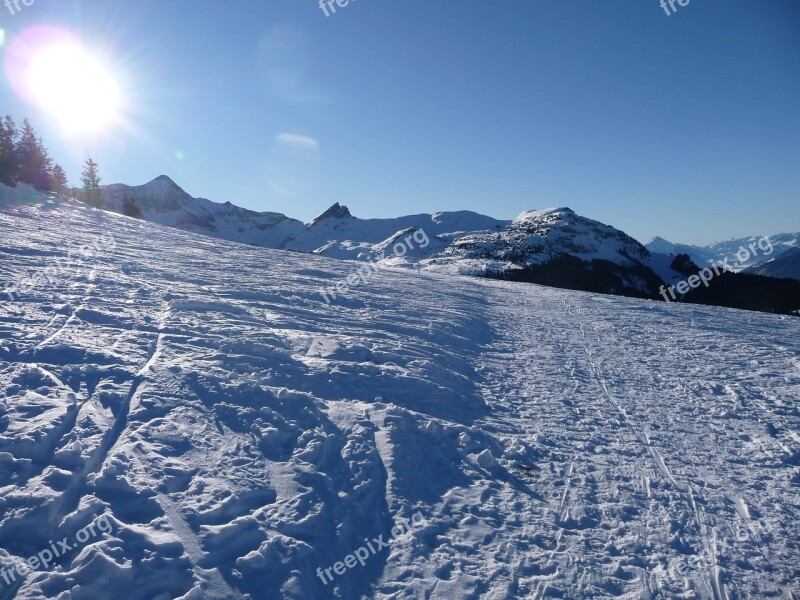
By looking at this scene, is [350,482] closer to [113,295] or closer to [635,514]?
[635,514]

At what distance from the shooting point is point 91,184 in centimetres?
6406

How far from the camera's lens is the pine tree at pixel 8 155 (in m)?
38.4

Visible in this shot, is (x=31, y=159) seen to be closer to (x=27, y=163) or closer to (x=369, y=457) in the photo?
(x=27, y=163)

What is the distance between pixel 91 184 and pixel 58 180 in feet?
41.3

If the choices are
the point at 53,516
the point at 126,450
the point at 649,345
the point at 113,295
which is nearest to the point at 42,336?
the point at 113,295

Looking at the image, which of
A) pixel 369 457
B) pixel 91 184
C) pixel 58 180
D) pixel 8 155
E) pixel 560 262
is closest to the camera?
pixel 369 457

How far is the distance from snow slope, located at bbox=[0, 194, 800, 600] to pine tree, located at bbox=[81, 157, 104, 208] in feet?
200

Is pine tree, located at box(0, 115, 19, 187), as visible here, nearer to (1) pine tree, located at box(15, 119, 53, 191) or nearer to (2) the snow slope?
(1) pine tree, located at box(15, 119, 53, 191)

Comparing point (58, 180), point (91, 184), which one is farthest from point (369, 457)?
point (91, 184)

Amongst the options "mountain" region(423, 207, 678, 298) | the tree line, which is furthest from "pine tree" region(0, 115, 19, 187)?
"mountain" region(423, 207, 678, 298)

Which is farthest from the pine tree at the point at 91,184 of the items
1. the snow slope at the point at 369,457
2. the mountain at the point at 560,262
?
the mountain at the point at 560,262

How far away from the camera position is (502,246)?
180125 millimetres

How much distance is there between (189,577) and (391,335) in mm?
9514

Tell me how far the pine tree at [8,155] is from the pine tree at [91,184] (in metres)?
16.3
